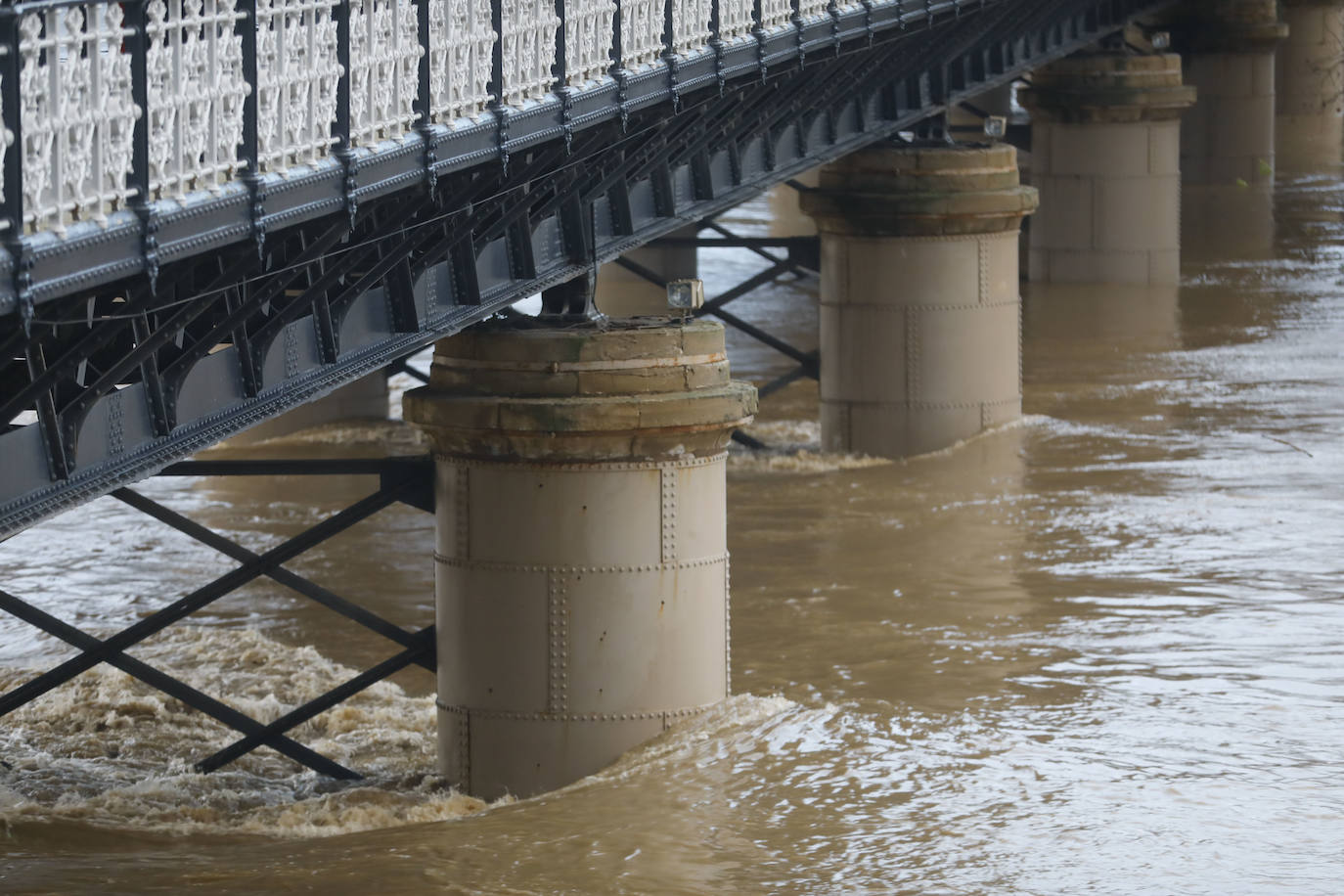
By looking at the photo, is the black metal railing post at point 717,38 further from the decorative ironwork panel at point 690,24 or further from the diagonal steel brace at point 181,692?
the diagonal steel brace at point 181,692

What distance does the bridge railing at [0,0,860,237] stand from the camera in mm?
8844

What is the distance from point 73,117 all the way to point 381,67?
9.80 ft

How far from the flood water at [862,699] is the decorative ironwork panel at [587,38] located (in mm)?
3881

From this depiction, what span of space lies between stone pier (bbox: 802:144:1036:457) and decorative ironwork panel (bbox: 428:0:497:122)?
12.6 m

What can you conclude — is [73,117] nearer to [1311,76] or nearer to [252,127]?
[252,127]

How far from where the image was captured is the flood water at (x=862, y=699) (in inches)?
498

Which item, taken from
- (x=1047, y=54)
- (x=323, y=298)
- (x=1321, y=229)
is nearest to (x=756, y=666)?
(x=323, y=298)

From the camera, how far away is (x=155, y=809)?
1430cm

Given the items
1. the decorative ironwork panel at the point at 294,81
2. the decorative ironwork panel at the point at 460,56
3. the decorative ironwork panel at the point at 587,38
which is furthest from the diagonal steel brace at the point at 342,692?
the decorative ironwork panel at the point at 294,81

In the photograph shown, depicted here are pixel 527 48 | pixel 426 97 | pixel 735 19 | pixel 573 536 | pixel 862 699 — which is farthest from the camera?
pixel 735 19

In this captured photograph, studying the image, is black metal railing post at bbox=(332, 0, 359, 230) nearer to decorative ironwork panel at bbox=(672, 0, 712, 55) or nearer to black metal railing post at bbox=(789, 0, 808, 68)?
decorative ironwork panel at bbox=(672, 0, 712, 55)

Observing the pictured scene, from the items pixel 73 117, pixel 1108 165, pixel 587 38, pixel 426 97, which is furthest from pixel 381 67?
pixel 1108 165

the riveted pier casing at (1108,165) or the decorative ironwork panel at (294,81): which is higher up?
the decorative ironwork panel at (294,81)

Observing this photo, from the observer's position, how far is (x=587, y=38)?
14086 mm
